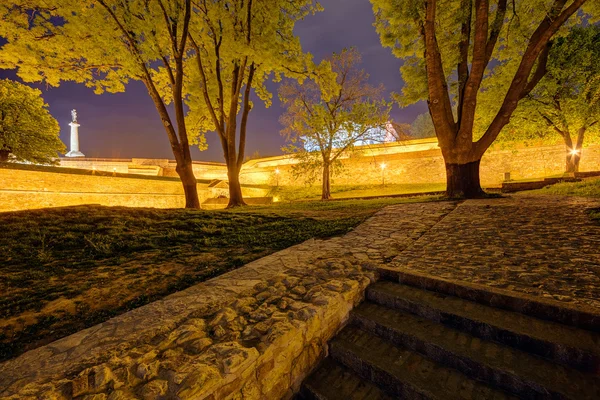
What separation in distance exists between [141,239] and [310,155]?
560 inches

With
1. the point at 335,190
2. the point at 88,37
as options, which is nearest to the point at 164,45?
the point at 88,37

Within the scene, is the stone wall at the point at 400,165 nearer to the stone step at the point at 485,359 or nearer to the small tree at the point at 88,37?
the small tree at the point at 88,37

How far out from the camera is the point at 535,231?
15.1ft

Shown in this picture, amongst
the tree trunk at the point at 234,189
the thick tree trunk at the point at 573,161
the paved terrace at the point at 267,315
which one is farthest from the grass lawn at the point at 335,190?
the paved terrace at the point at 267,315

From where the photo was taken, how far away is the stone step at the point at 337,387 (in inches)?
78.2

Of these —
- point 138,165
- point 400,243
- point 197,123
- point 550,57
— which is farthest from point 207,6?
point 138,165

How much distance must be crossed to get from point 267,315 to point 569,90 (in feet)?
73.3

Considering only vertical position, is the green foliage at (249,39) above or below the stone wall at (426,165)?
above

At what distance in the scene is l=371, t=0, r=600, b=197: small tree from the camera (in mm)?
8469

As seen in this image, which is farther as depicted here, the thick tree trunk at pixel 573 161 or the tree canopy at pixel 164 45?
the thick tree trunk at pixel 573 161

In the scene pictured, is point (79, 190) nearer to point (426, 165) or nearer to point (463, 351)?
point (463, 351)

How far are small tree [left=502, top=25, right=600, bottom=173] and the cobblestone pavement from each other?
1265 cm

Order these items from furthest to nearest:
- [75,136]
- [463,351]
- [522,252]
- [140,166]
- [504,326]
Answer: [75,136], [140,166], [522,252], [504,326], [463,351]

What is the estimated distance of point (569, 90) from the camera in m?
14.3
